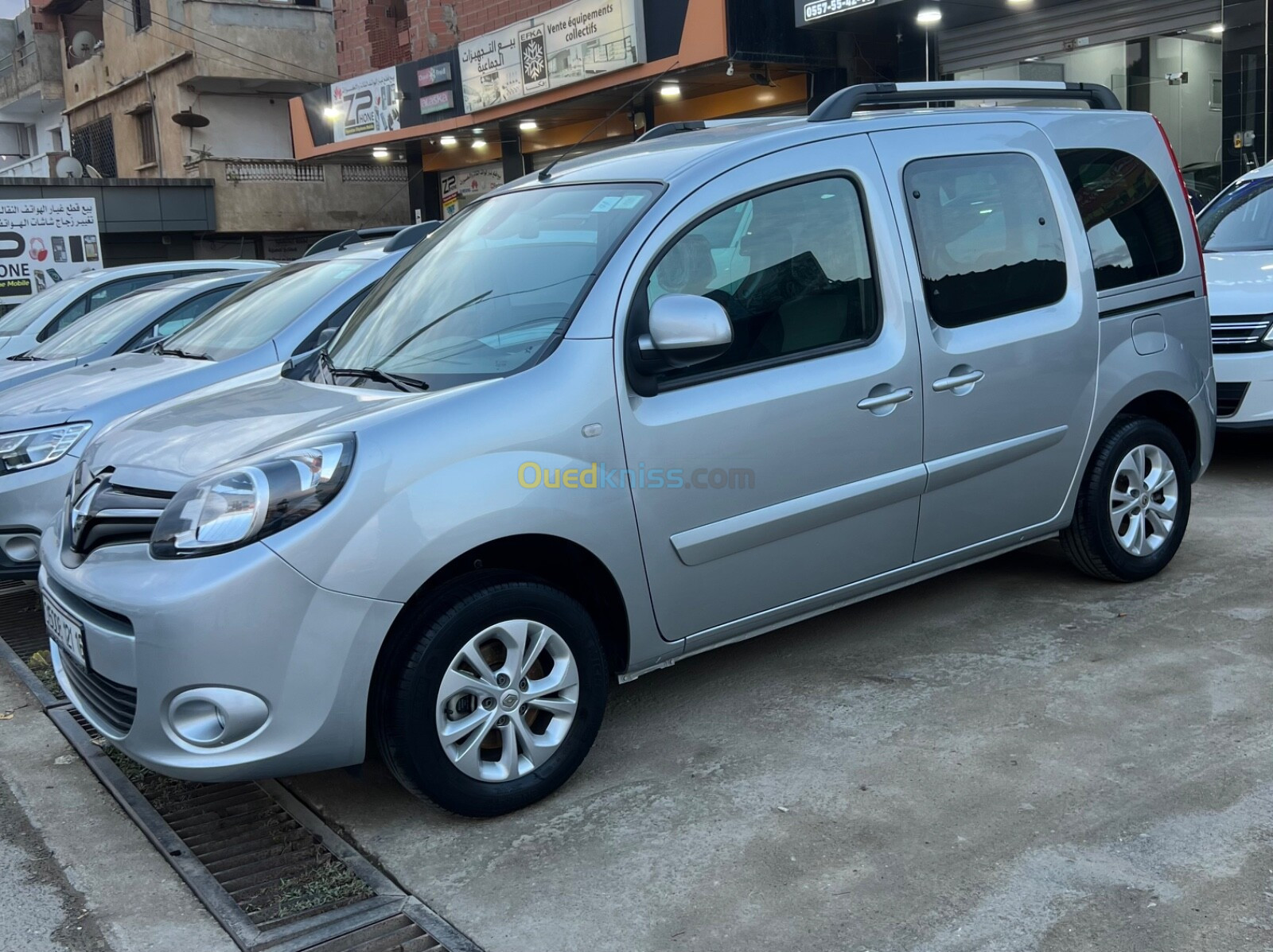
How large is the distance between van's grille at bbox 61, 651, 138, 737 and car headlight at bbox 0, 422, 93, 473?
6.80 ft

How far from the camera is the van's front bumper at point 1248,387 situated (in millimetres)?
6504

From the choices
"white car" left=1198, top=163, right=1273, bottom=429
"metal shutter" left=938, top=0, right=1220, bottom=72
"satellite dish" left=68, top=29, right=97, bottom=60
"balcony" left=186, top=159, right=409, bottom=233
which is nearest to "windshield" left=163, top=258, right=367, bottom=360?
"white car" left=1198, top=163, right=1273, bottom=429

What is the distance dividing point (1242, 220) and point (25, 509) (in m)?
7.20

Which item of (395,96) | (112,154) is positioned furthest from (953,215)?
(112,154)

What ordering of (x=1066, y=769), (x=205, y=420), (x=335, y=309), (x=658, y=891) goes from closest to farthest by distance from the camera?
(x=658, y=891)
(x=1066, y=769)
(x=205, y=420)
(x=335, y=309)

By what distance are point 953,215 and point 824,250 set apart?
0.62 meters

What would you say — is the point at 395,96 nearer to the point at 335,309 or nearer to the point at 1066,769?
the point at 335,309

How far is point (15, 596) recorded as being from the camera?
6.08 m

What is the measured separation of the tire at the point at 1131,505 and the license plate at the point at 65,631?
3.55 metres

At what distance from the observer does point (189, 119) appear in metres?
29.3

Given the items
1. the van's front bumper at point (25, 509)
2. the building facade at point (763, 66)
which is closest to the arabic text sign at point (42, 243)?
the building facade at point (763, 66)

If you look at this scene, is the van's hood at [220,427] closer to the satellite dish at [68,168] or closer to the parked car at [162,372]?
the parked car at [162,372]

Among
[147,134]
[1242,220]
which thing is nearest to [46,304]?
[1242,220]

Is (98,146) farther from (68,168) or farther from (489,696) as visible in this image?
(489,696)
